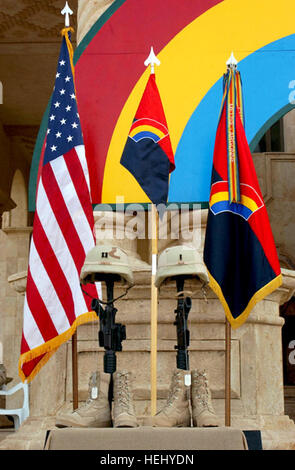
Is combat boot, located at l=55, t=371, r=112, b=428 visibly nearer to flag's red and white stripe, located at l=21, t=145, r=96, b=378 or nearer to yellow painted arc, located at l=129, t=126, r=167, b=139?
flag's red and white stripe, located at l=21, t=145, r=96, b=378

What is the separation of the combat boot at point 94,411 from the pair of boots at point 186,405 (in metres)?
0.22

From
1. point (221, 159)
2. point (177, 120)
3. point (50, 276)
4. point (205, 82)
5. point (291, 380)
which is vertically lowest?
point (291, 380)

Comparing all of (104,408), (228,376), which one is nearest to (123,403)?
(104,408)

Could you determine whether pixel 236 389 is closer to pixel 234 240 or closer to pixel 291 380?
pixel 234 240

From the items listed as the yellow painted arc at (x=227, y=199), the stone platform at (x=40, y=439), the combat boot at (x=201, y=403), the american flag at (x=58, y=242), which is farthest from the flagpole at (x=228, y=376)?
the american flag at (x=58, y=242)

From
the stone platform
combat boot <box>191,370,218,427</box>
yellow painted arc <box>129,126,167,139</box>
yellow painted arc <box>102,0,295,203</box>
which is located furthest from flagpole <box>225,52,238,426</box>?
yellow painted arc <box>102,0,295,203</box>

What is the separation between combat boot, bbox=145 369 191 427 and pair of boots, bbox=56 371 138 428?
13cm

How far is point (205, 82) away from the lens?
5.32 metres

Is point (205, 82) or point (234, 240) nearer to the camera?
point (234, 240)

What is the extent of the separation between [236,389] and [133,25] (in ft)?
10.2

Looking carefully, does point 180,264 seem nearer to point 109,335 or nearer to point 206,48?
point 109,335
